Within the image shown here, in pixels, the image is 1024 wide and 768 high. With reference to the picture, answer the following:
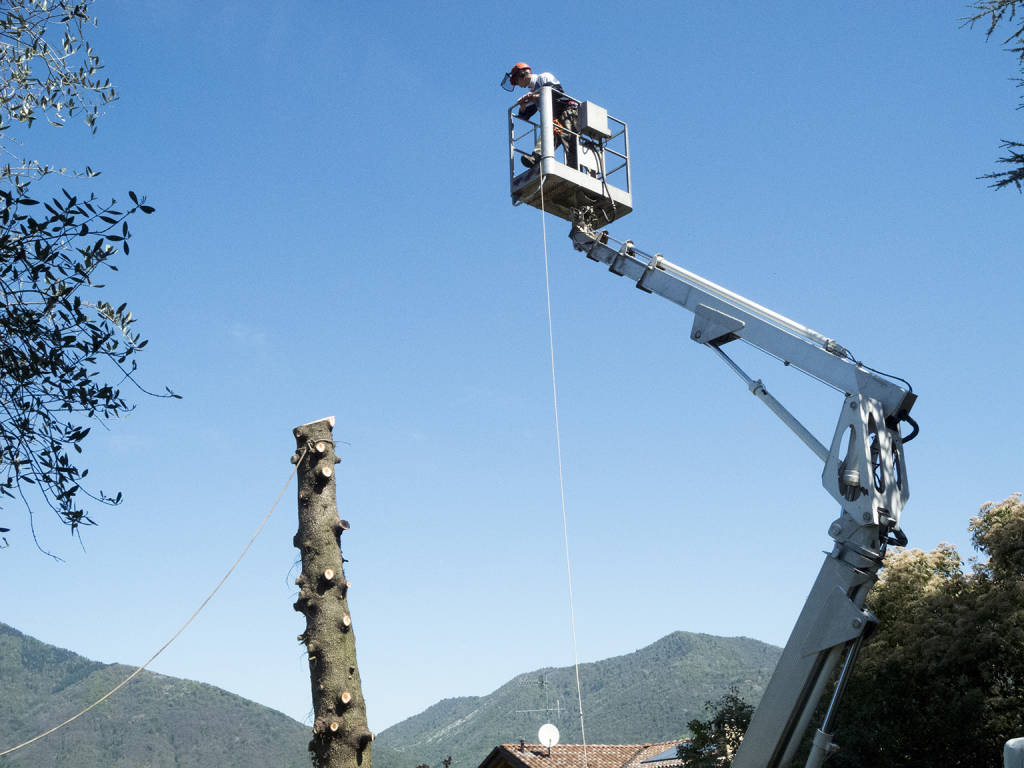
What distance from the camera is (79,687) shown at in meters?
172

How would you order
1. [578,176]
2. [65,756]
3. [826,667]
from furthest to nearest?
[65,756] → [578,176] → [826,667]

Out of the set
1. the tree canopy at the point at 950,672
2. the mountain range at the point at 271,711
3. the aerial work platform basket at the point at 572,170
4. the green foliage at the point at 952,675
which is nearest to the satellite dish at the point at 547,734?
the tree canopy at the point at 950,672

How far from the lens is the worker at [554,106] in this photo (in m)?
13.1

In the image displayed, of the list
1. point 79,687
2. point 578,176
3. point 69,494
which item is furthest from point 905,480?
point 79,687

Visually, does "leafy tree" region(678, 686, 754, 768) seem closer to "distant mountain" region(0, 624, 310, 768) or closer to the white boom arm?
the white boom arm

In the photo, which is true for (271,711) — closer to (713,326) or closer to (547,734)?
(547,734)

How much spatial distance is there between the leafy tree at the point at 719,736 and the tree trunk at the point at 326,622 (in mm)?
15423

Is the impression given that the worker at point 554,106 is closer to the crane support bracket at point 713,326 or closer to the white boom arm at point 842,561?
the crane support bracket at point 713,326

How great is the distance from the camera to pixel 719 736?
21938 mm

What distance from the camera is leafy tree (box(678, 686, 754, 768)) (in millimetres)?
21625

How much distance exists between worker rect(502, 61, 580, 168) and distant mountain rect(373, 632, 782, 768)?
108516mm

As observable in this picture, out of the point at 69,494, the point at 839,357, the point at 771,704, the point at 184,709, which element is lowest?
the point at 771,704

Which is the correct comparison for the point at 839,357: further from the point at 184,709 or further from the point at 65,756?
the point at 184,709

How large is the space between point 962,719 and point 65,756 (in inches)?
5908
